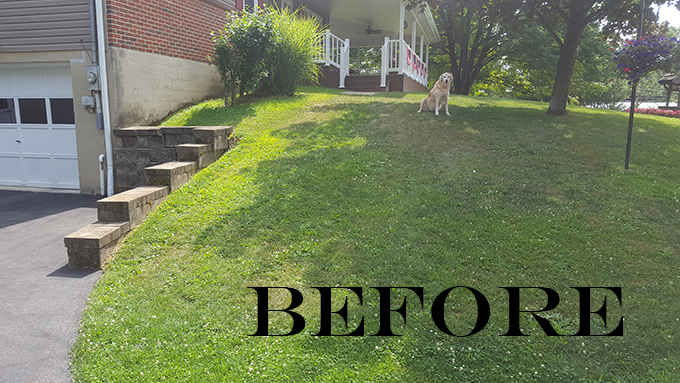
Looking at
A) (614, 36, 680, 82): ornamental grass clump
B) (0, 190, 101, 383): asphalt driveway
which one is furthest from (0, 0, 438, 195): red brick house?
(614, 36, 680, 82): ornamental grass clump

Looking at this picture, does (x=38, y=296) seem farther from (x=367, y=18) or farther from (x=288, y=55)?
(x=367, y=18)

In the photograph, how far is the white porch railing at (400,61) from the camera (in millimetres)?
13913

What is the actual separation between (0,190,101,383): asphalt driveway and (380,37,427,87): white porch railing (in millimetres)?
10080

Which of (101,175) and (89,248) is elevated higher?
(101,175)

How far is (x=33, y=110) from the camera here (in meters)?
8.53

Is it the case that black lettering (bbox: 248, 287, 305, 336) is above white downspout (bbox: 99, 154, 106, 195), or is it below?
below

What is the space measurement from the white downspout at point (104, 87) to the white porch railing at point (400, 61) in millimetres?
8530

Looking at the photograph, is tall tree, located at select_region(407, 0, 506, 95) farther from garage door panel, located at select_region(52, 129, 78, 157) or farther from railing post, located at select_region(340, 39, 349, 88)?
garage door panel, located at select_region(52, 129, 78, 157)

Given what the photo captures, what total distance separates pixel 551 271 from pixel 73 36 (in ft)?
27.2

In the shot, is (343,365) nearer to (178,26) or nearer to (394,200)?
(394,200)

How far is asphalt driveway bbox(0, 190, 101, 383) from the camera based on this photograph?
2.94m

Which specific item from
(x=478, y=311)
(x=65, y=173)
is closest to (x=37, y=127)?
(x=65, y=173)

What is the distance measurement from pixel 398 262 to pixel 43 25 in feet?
25.8

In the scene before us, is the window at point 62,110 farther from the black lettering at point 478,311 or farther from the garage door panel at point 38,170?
the black lettering at point 478,311
